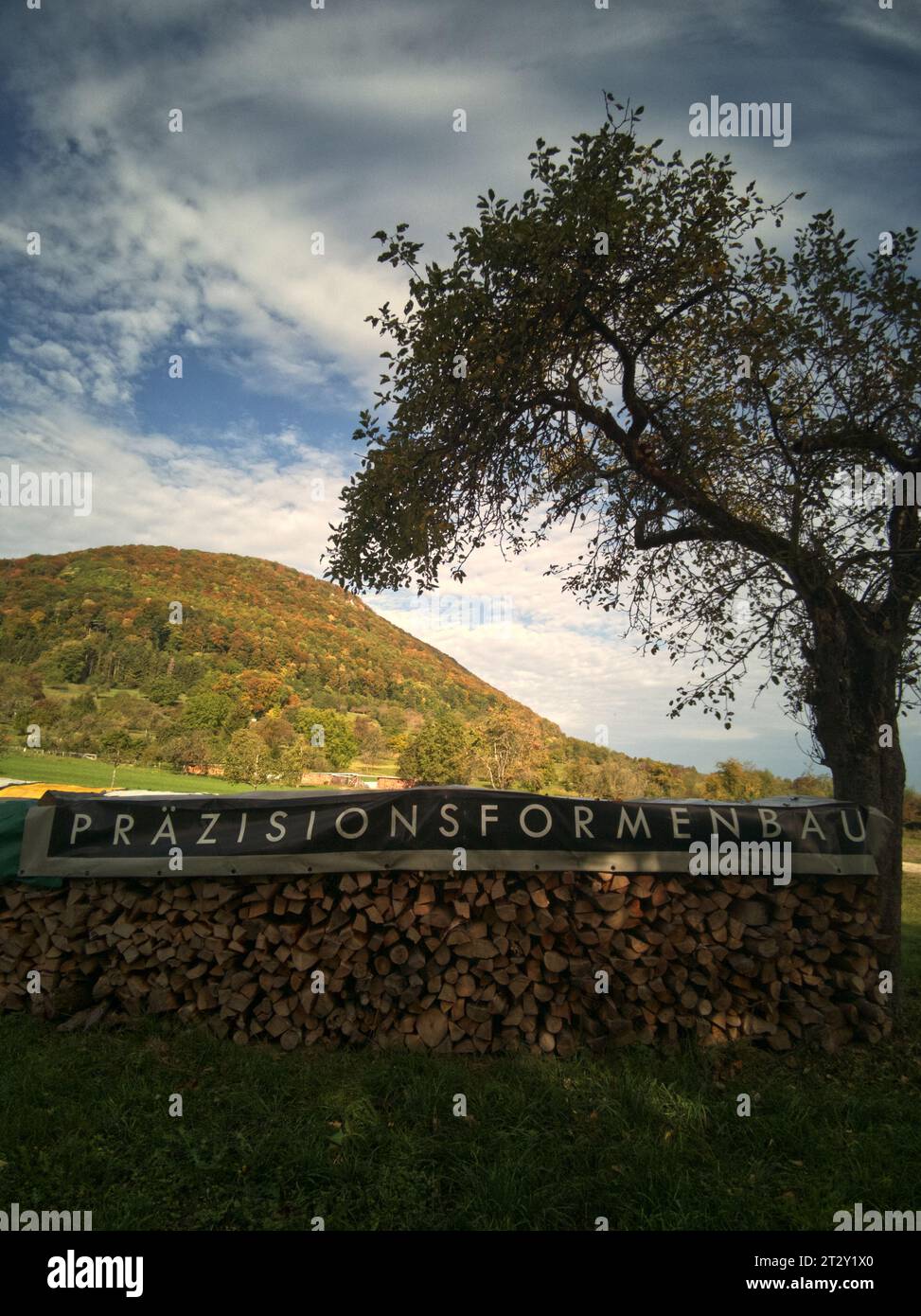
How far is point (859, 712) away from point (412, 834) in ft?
14.8

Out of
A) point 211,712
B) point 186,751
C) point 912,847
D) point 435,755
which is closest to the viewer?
point 912,847

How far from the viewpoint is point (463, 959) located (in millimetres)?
4578

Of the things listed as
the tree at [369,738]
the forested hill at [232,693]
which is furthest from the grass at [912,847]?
the tree at [369,738]

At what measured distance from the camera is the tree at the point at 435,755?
64.8 m

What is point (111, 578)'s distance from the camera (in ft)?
244

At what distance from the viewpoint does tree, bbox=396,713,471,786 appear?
64.8 meters

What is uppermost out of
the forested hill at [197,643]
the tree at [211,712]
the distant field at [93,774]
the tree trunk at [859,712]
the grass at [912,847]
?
the forested hill at [197,643]

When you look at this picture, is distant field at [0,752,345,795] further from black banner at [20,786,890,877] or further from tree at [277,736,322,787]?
black banner at [20,786,890,877]

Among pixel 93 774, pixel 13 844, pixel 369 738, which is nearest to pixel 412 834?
pixel 13 844

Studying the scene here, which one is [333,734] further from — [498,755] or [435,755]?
[498,755]

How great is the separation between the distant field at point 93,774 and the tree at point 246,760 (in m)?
0.87

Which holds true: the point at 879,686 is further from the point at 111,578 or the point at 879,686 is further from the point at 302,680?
the point at 111,578

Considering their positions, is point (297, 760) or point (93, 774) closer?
point (93, 774)

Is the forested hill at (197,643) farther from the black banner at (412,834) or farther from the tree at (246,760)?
the black banner at (412,834)
